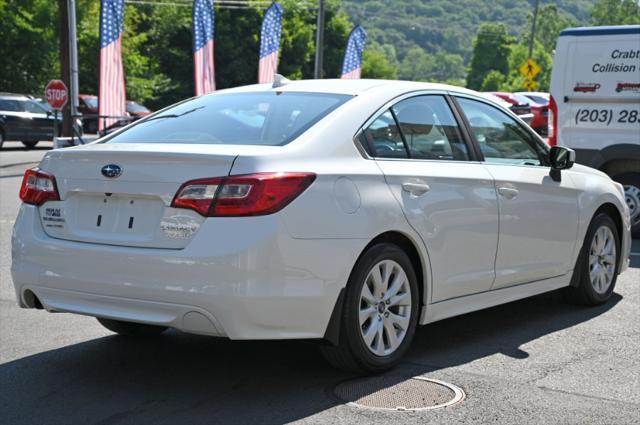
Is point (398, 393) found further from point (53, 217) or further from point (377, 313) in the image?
point (53, 217)

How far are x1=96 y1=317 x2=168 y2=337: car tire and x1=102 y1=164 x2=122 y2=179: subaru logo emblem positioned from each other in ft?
4.18

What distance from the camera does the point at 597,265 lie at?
712 centimetres

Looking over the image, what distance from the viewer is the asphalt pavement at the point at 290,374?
4438 mm

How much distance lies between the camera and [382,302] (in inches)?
199

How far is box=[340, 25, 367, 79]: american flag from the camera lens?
34.7 m

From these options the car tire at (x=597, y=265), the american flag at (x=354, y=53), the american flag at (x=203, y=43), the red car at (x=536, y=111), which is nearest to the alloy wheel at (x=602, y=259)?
the car tire at (x=597, y=265)

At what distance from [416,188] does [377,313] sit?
717 mm

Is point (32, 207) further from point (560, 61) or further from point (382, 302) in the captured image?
point (560, 61)

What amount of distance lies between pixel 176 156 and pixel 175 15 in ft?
198

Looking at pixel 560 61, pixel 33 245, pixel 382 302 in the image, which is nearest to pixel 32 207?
pixel 33 245

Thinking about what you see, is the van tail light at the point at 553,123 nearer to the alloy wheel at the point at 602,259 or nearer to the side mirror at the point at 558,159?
the alloy wheel at the point at 602,259

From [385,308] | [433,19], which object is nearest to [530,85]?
[385,308]

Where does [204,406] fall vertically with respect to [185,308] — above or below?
below

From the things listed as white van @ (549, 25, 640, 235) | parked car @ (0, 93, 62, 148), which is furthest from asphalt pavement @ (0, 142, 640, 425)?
parked car @ (0, 93, 62, 148)
